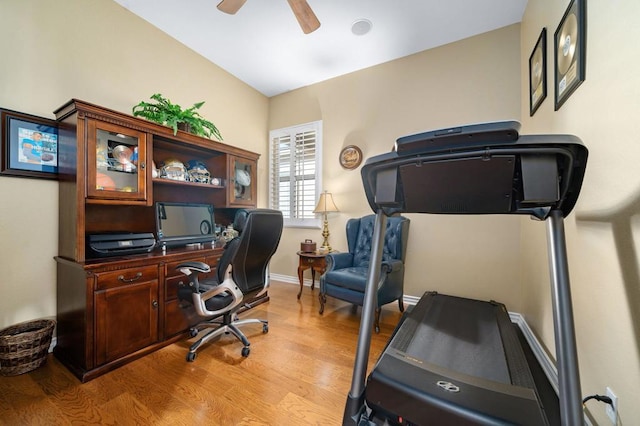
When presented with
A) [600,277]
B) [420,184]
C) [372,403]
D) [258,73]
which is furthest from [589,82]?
[258,73]

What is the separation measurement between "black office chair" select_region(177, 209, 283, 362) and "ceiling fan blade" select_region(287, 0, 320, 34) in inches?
62.2

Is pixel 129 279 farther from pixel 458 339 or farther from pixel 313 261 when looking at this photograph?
pixel 458 339

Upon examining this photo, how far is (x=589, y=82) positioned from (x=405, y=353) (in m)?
1.69

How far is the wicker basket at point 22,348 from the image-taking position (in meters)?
1.53

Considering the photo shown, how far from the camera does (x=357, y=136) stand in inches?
130

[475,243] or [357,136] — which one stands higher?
[357,136]

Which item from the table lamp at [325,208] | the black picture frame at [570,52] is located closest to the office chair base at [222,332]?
the table lamp at [325,208]

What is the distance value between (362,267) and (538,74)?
2.34 m

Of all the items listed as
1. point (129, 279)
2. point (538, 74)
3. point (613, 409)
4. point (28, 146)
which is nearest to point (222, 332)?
point (129, 279)

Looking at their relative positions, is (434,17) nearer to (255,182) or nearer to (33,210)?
(255,182)

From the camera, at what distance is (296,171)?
377 centimetres

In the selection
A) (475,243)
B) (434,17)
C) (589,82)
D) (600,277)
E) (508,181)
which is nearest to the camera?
(508,181)

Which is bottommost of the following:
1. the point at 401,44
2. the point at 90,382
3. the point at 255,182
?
the point at 90,382

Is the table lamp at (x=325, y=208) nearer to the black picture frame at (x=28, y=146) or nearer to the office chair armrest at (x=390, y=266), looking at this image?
the office chair armrest at (x=390, y=266)
